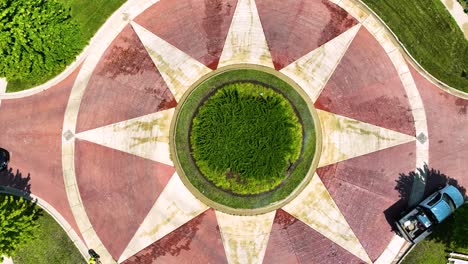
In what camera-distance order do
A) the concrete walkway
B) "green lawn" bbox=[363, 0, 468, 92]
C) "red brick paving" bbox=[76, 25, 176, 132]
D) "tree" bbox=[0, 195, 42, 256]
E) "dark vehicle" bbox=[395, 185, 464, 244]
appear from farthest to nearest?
the concrete walkway, "green lawn" bbox=[363, 0, 468, 92], "red brick paving" bbox=[76, 25, 176, 132], "dark vehicle" bbox=[395, 185, 464, 244], "tree" bbox=[0, 195, 42, 256]

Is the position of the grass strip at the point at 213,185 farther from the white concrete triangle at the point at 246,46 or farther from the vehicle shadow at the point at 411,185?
the vehicle shadow at the point at 411,185

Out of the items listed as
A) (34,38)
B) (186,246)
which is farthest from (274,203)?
(34,38)

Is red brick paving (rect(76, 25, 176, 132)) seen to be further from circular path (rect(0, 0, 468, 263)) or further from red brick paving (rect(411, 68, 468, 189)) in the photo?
red brick paving (rect(411, 68, 468, 189))

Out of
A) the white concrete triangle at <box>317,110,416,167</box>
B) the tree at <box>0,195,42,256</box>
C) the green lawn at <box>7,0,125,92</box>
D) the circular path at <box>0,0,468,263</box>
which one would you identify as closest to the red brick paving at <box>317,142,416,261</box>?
the circular path at <box>0,0,468,263</box>

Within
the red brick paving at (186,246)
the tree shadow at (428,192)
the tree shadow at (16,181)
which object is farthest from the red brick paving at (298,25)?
the tree shadow at (16,181)

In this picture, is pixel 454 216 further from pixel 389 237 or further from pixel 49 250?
pixel 49 250

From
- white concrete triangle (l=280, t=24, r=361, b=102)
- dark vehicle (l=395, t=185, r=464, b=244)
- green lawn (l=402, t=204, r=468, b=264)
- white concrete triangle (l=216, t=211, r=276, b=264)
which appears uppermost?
white concrete triangle (l=280, t=24, r=361, b=102)

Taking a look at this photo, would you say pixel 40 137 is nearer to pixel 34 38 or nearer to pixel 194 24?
pixel 34 38
